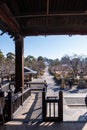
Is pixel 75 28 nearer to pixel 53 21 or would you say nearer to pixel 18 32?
pixel 53 21

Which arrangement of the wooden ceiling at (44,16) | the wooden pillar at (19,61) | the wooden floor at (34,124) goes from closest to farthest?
the wooden ceiling at (44,16)
the wooden floor at (34,124)
the wooden pillar at (19,61)

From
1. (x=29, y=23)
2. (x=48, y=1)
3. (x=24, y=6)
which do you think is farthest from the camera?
(x=29, y=23)

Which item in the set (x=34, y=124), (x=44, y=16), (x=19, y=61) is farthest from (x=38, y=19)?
(x=34, y=124)

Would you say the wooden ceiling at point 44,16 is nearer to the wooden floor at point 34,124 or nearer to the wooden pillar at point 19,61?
the wooden pillar at point 19,61

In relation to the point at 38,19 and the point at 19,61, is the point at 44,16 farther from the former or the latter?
the point at 19,61

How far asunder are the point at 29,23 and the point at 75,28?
1.55 m

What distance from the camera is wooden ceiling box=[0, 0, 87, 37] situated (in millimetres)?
5855

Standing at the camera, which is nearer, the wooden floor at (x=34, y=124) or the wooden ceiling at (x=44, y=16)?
the wooden ceiling at (x=44, y=16)

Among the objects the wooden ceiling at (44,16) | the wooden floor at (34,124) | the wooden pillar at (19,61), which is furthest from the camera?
the wooden pillar at (19,61)

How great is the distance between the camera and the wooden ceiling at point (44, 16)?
586 centimetres

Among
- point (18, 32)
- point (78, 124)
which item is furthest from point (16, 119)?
point (18, 32)

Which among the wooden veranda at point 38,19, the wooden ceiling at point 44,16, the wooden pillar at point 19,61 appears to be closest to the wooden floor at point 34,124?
the wooden pillar at point 19,61

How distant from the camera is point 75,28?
846cm

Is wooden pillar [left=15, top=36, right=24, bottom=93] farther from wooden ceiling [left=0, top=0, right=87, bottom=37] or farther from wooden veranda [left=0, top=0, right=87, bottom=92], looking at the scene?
wooden ceiling [left=0, top=0, right=87, bottom=37]
